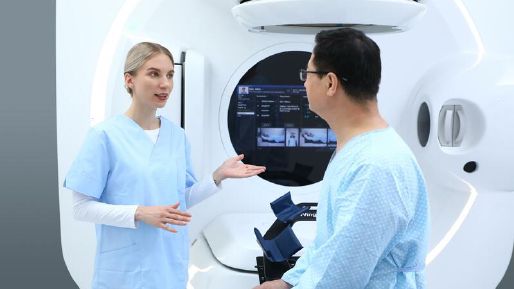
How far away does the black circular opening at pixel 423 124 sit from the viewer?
2.52 m

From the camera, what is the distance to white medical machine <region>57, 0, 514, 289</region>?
2.25 meters

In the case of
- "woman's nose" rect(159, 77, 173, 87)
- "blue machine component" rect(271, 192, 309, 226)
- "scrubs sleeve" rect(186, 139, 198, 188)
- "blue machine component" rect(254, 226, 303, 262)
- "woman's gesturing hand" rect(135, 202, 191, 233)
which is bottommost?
"blue machine component" rect(254, 226, 303, 262)

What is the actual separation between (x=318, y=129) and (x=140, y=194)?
1.04m

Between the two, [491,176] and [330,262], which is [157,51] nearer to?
[330,262]

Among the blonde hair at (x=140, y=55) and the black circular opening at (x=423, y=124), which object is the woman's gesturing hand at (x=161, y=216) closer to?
the blonde hair at (x=140, y=55)

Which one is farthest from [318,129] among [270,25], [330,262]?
[330,262]

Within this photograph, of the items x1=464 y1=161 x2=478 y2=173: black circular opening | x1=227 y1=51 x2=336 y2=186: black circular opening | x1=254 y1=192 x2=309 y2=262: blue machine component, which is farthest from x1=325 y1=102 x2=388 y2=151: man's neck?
x1=227 y1=51 x2=336 y2=186: black circular opening

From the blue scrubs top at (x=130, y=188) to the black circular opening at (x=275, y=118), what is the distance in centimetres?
74

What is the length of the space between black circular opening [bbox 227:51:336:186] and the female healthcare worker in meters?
0.74

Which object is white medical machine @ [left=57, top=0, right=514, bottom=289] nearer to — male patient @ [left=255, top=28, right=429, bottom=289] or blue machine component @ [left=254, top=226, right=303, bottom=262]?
blue machine component @ [left=254, top=226, right=303, bottom=262]

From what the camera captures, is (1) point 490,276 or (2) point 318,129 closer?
(1) point 490,276

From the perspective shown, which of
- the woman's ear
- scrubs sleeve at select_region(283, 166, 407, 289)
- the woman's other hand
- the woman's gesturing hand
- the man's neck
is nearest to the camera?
scrubs sleeve at select_region(283, 166, 407, 289)

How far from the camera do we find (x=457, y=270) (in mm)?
2383

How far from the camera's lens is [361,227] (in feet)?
4.17
